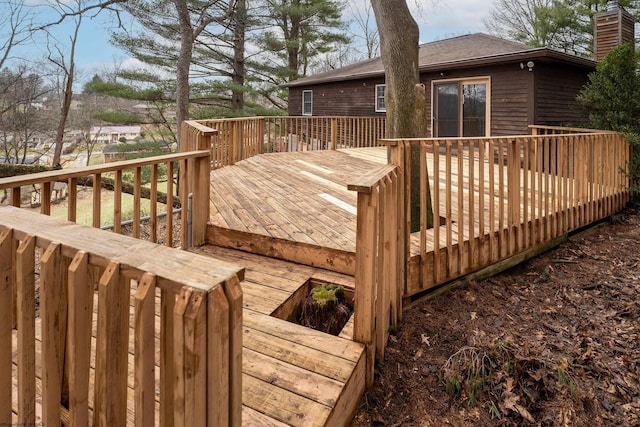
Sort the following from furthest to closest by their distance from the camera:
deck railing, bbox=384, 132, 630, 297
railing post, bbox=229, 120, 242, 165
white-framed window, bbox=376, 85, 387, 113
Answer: white-framed window, bbox=376, 85, 387, 113
railing post, bbox=229, 120, 242, 165
deck railing, bbox=384, 132, 630, 297

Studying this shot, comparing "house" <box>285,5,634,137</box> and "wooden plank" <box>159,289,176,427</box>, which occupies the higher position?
"house" <box>285,5,634,137</box>

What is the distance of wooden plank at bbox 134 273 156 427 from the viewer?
0.94 meters

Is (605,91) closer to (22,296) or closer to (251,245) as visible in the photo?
(251,245)

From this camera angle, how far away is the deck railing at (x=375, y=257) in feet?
6.69

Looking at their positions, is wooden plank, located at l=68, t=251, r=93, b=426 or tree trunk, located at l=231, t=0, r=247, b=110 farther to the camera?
tree trunk, located at l=231, t=0, r=247, b=110

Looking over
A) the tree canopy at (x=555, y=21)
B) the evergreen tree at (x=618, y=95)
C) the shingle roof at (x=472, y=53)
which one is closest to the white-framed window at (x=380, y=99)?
the shingle roof at (x=472, y=53)

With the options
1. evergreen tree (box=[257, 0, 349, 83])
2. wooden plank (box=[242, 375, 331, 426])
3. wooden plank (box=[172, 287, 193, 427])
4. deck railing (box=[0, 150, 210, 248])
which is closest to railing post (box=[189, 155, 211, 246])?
deck railing (box=[0, 150, 210, 248])

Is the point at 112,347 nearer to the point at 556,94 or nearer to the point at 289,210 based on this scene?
the point at 289,210

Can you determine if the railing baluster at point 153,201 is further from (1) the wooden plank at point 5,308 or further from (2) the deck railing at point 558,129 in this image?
(2) the deck railing at point 558,129

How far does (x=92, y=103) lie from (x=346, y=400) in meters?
19.3

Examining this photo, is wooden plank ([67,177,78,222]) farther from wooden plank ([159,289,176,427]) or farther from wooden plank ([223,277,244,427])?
wooden plank ([223,277,244,427])

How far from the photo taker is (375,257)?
2.09 metres

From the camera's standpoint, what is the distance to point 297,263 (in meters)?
3.24

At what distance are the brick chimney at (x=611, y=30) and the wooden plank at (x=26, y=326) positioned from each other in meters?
11.2
